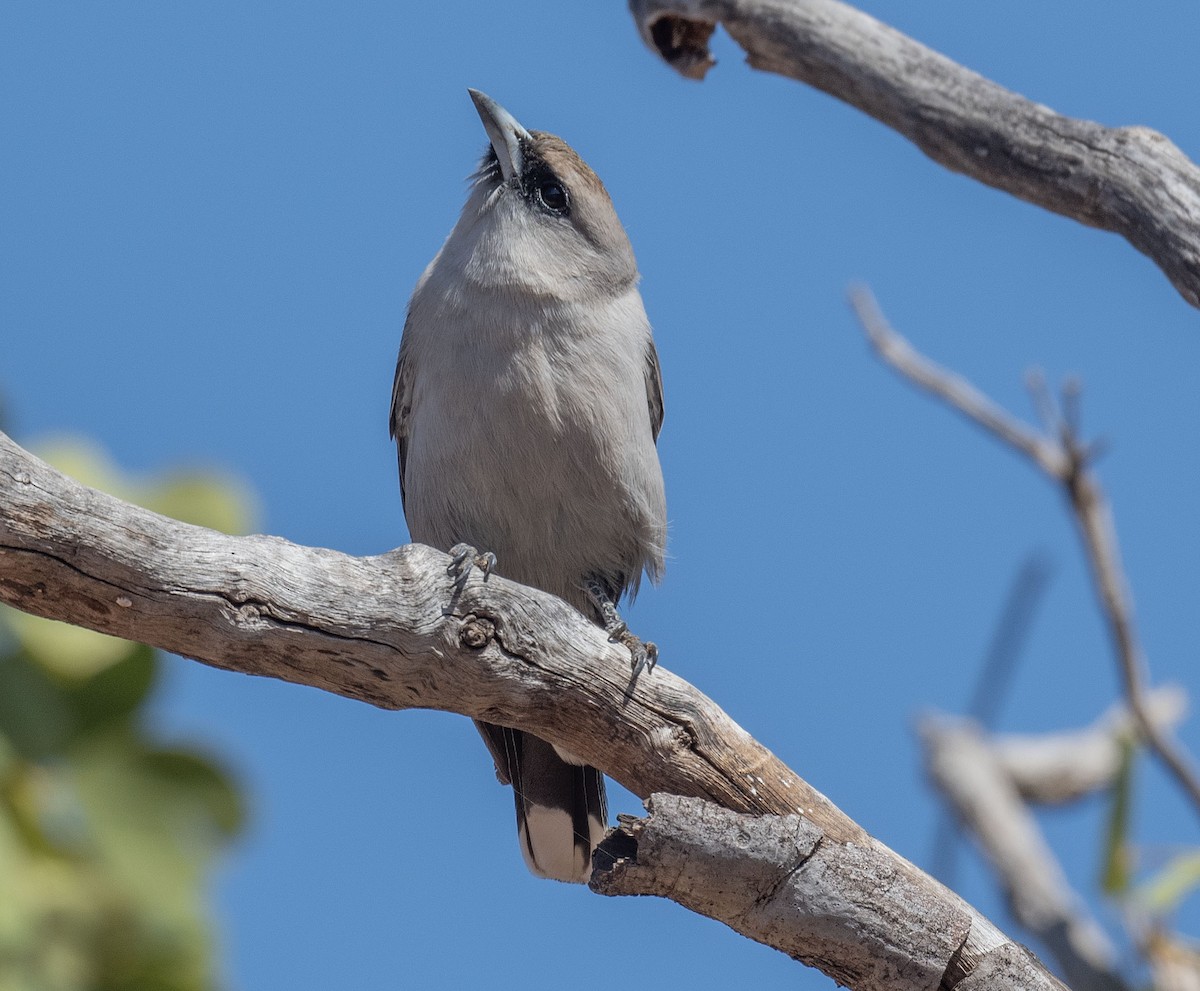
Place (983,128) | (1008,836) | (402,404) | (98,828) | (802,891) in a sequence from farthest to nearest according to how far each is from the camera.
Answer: (1008,836) < (402,404) < (983,128) < (802,891) < (98,828)

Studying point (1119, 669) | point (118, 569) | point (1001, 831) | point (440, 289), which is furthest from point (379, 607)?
point (1001, 831)

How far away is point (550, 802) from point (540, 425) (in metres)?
1.59

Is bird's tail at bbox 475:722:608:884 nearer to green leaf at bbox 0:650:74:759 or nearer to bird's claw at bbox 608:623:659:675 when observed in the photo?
bird's claw at bbox 608:623:659:675

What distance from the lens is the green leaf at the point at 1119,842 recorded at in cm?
614

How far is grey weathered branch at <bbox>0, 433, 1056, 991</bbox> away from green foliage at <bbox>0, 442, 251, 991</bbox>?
251 millimetres

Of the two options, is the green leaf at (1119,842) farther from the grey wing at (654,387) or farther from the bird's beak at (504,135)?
the bird's beak at (504,135)

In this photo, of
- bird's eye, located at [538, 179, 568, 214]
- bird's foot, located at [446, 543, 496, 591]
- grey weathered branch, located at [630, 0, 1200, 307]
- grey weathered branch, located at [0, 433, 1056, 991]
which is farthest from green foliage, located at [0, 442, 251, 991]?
grey weathered branch, located at [630, 0, 1200, 307]

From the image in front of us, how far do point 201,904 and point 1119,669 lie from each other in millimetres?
4381

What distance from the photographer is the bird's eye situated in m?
6.29

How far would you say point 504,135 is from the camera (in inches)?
251

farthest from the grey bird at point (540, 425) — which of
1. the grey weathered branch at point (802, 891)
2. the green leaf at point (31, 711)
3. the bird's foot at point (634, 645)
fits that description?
the green leaf at point (31, 711)

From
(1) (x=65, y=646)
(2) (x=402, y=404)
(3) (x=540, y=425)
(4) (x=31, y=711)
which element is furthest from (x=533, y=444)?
(4) (x=31, y=711)

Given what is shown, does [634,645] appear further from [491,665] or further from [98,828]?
[98,828]

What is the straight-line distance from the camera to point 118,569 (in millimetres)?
4203
